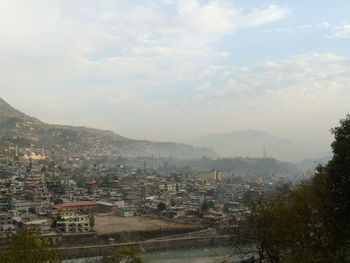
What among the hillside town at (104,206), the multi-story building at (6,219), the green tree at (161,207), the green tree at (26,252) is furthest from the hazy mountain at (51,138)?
the green tree at (26,252)

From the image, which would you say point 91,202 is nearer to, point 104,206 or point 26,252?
point 104,206

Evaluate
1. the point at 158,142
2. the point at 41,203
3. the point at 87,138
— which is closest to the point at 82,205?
the point at 41,203

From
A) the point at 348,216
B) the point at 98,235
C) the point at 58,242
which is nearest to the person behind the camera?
the point at 348,216

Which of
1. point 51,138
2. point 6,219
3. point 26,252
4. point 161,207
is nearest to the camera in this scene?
point 26,252

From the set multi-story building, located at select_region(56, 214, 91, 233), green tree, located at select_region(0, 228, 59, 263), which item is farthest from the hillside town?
green tree, located at select_region(0, 228, 59, 263)

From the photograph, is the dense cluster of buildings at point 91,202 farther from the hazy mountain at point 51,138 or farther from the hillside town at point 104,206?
the hazy mountain at point 51,138

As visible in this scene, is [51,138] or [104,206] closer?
[104,206]

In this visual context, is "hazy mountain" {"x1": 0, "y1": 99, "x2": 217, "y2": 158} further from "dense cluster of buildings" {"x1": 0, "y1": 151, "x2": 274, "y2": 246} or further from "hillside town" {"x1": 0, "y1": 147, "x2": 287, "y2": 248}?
"hillside town" {"x1": 0, "y1": 147, "x2": 287, "y2": 248}

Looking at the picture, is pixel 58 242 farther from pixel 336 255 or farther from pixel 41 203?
pixel 336 255

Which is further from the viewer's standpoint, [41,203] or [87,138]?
[87,138]

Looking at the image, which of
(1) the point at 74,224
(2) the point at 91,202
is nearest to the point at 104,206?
(2) the point at 91,202
